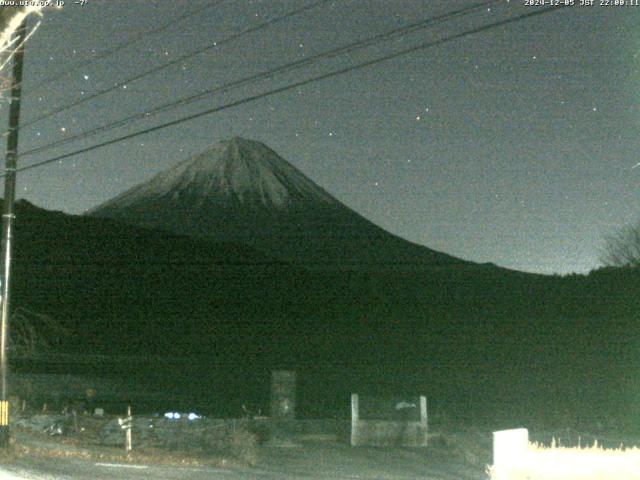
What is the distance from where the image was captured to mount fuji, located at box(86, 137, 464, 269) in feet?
424

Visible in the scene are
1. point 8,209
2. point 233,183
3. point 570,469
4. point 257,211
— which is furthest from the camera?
point 233,183

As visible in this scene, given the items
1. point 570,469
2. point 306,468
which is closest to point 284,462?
point 306,468

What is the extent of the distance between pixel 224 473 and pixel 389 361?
45163 millimetres

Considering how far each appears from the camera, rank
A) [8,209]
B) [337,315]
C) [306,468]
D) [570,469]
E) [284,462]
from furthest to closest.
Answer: [337,315]
[284,462]
[306,468]
[8,209]
[570,469]

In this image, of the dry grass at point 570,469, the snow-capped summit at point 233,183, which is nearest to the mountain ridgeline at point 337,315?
the dry grass at point 570,469

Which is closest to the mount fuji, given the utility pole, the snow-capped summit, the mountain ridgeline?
the snow-capped summit

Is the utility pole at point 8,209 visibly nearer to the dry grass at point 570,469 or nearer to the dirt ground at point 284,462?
the dirt ground at point 284,462

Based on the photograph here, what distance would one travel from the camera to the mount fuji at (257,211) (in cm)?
12912

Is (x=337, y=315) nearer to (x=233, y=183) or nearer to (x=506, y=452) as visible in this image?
(x=506, y=452)

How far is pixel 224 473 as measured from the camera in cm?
1465

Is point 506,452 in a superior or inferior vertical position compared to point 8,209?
inferior

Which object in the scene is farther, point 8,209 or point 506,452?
point 8,209

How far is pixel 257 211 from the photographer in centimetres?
14925

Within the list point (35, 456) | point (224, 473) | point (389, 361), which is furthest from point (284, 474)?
A: point (389, 361)
